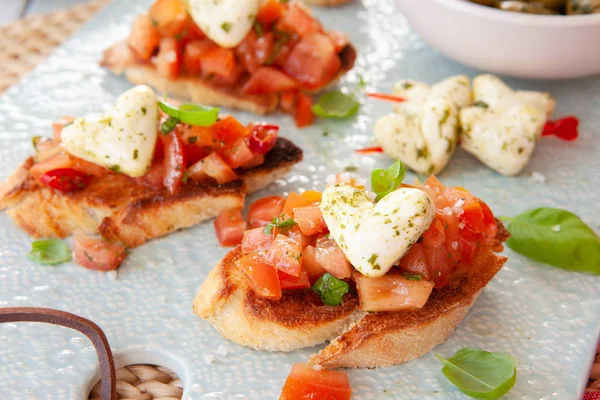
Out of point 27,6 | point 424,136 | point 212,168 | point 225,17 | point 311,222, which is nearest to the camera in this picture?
point 311,222

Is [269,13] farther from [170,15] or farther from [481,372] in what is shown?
[481,372]

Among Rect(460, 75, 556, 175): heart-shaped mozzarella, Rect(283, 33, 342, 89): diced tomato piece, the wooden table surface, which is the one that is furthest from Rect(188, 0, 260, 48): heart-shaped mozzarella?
the wooden table surface

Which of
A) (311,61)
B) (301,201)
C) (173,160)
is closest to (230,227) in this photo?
(173,160)

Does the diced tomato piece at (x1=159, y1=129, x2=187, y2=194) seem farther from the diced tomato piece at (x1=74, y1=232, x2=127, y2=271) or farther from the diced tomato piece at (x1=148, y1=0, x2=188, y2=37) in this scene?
the diced tomato piece at (x1=148, y1=0, x2=188, y2=37)

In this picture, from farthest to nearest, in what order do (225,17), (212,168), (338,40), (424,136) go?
(338,40) → (225,17) → (424,136) → (212,168)

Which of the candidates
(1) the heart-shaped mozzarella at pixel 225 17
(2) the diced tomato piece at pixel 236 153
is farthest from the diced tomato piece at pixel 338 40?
(2) the diced tomato piece at pixel 236 153

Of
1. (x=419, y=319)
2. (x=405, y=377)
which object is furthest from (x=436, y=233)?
(x=405, y=377)

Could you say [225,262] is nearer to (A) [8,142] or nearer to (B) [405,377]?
(B) [405,377]
